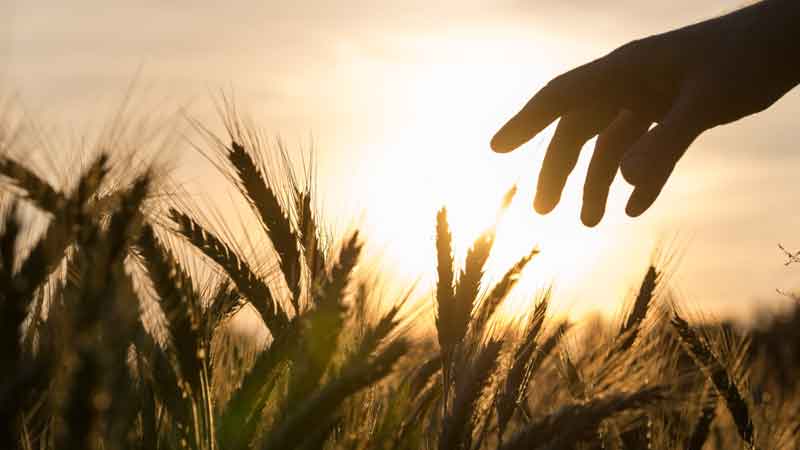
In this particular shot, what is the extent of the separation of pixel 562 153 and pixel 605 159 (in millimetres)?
148

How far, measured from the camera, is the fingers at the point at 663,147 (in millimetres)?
2230

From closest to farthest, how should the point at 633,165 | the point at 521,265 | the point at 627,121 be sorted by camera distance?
the point at 521,265 → the point at 633,165 → the point at 627,121

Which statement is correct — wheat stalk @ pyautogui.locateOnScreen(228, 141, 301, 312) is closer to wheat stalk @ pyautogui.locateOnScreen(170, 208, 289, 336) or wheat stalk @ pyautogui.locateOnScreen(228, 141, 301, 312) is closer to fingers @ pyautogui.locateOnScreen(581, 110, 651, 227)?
wheat stalk @ pyautogui.locateOnScreen(170, 208, 289, 336)

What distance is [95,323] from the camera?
1039mm

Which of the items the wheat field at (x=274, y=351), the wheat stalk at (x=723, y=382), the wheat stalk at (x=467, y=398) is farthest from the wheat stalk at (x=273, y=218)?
the wheat stalk at (x=723, y=382)

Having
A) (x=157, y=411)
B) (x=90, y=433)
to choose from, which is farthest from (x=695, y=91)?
(x=90, y=433)

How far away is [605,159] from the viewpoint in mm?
3121

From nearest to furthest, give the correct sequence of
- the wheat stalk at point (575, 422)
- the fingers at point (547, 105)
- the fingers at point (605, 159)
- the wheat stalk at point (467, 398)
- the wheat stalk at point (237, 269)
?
the wheat stalk at point (575, 422)
the wheat stalk at point (467, 398)
the wheat stalk at point (237, 269)
the fingers at point (547, 105)
the fingers at point (605, 159)

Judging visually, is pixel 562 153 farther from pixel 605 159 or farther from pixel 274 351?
pixel 274 351

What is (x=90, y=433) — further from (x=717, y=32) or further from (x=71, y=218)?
(x=717, y=32)

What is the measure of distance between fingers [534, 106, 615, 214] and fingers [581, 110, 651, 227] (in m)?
0.05

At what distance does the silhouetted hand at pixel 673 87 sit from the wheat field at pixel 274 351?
39 cm

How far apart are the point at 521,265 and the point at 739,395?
26.4 inches

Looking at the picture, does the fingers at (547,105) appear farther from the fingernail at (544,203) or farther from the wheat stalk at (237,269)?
the wheat stalk at (237,269)
